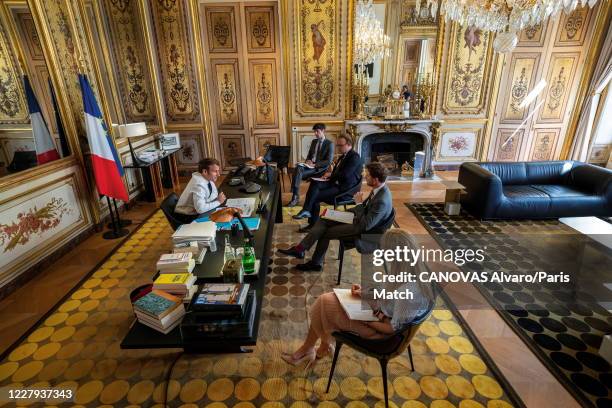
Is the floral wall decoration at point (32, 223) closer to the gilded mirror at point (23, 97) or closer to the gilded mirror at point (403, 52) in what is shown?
the gilded mirror at point (23, 97)

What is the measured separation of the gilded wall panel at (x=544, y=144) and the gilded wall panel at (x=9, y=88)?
7879mm

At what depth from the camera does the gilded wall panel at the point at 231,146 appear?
6.30m

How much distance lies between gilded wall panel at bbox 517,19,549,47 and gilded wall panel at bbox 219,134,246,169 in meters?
5.34

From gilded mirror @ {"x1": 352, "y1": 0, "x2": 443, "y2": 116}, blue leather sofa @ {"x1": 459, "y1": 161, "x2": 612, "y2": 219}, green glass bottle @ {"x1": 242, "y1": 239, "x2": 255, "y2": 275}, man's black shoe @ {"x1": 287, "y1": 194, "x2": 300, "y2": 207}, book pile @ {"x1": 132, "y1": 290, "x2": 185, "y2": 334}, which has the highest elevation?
gilded mirror @ {"x1": 352, "y1": 0, "x2": 443, "y2": 116}

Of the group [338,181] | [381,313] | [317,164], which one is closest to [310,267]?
[338,181]

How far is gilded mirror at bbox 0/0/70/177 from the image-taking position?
2934 mm

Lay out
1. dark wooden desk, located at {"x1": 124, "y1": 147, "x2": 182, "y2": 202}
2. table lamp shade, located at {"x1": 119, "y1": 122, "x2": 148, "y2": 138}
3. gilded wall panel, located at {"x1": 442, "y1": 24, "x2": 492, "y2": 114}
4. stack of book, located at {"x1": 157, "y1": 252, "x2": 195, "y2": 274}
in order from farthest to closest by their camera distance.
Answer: gilded wall panel, located at {"x1": 442, "y1": 24, "x2": 492, "y2": 114} → dark wooden desk, located at {"x1": 124, "y1": 147, "x2": 182, "y2": 202} → table lamp shade, located at {"x1": 119, "y1": 122, "x2": 148, "y2": 138} → stack of book, located at {"x1": 157, "y1": 252, "x2": 195, "y2": 274}

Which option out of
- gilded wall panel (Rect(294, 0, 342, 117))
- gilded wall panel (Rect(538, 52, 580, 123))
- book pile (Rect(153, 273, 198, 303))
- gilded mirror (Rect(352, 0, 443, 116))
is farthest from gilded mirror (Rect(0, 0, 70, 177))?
gilded wall panel (Rect(538, 52, 580, 123))

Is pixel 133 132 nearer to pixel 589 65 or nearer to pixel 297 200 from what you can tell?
pixel 297 200

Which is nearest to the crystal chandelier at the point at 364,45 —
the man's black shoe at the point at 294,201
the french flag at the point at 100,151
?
the man's black shoe at the point at 294,201

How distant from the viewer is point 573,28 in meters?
5.68

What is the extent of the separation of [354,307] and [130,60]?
18.7 feet

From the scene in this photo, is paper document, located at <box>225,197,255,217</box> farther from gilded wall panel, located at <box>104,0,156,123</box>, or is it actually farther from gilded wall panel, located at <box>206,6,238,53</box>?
gilded wall panel, located at <box>206,6,238,53</box>

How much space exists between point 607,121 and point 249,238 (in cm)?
748
